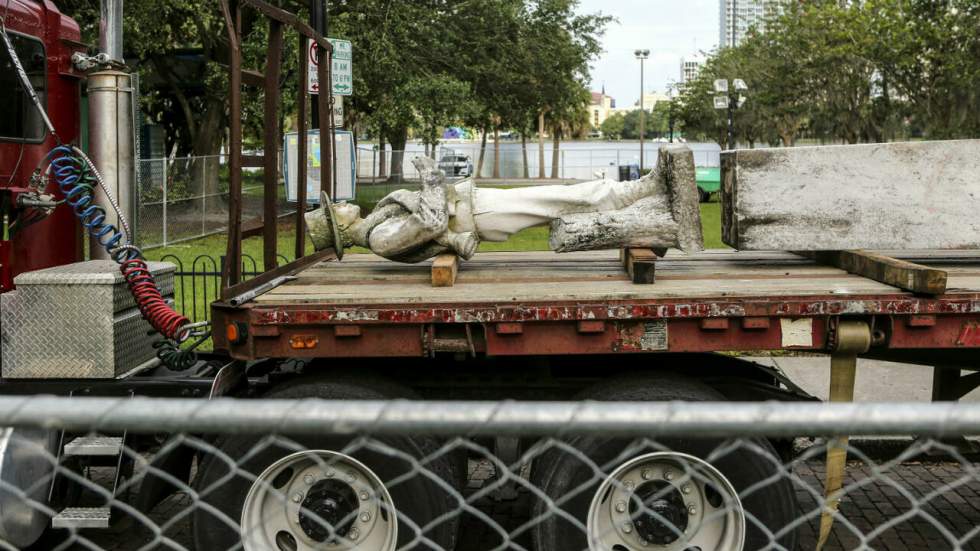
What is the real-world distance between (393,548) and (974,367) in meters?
2.99

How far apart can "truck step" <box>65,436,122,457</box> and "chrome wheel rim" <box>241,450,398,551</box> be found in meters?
0.86

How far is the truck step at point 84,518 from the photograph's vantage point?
14.6 feet

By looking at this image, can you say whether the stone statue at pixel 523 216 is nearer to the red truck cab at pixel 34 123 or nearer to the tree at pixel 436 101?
the red truck cab at pixel 34 123

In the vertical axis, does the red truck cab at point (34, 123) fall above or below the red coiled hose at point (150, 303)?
above

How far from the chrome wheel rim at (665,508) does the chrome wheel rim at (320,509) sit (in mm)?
885

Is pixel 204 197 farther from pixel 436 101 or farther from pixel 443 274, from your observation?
pixel 443 274

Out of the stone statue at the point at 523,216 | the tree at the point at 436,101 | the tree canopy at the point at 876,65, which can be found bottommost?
the stone statue at the point at 523,216

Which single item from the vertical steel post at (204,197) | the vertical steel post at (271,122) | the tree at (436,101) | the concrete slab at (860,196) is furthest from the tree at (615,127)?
the vertical steel post at (271,122)

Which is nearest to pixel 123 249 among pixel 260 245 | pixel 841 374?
pixel 841 374

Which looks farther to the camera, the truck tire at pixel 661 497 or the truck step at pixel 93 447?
the truck step at pixel 93 447

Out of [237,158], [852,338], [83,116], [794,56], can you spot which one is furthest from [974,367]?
[794,56]

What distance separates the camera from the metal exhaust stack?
5754 millimetres

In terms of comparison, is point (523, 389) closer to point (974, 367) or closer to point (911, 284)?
point (911, 284)

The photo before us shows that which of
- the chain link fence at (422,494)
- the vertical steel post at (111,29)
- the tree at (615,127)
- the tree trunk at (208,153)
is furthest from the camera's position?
the tree at (615,127)
